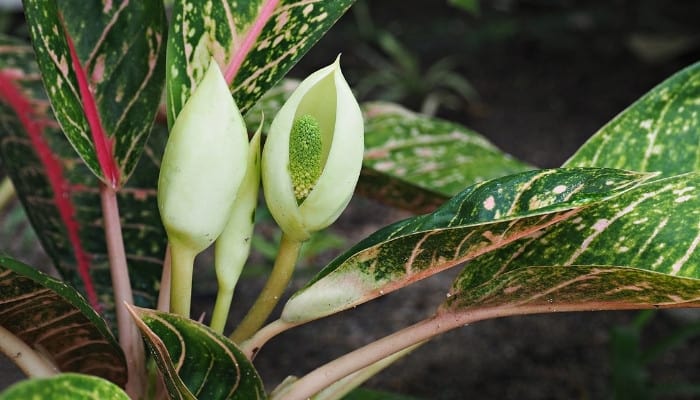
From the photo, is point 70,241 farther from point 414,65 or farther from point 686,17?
point 686,17

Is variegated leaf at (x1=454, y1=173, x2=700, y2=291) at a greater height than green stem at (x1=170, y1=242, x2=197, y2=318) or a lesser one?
greater

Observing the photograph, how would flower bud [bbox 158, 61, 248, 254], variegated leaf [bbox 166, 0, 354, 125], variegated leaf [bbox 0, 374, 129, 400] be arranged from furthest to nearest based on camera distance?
variegated leaf [bbox 166, 0, 354, 125] < flower bud [bbox 158, 61, 248, 254] < variegated leaf [bbox 0, 374, 129, 400]

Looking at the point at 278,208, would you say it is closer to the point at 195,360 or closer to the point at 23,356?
the point at 195,360

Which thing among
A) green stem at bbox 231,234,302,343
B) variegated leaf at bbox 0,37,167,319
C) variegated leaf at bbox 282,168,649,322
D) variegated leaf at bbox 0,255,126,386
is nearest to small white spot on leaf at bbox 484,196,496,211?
variegated leaf at bbox 282,168,649,322

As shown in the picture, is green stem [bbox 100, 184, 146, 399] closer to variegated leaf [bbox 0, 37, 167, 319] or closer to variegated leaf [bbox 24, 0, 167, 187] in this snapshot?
variegated leaf [bbox 24, 0, 167, 187]

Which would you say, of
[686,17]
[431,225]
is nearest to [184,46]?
[431,225]

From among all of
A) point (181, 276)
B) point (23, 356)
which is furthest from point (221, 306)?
point (23, 356)

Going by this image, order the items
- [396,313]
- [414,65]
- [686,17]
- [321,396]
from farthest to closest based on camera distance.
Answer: [686,17]
[414,65]
[396,313]
[321,396]
